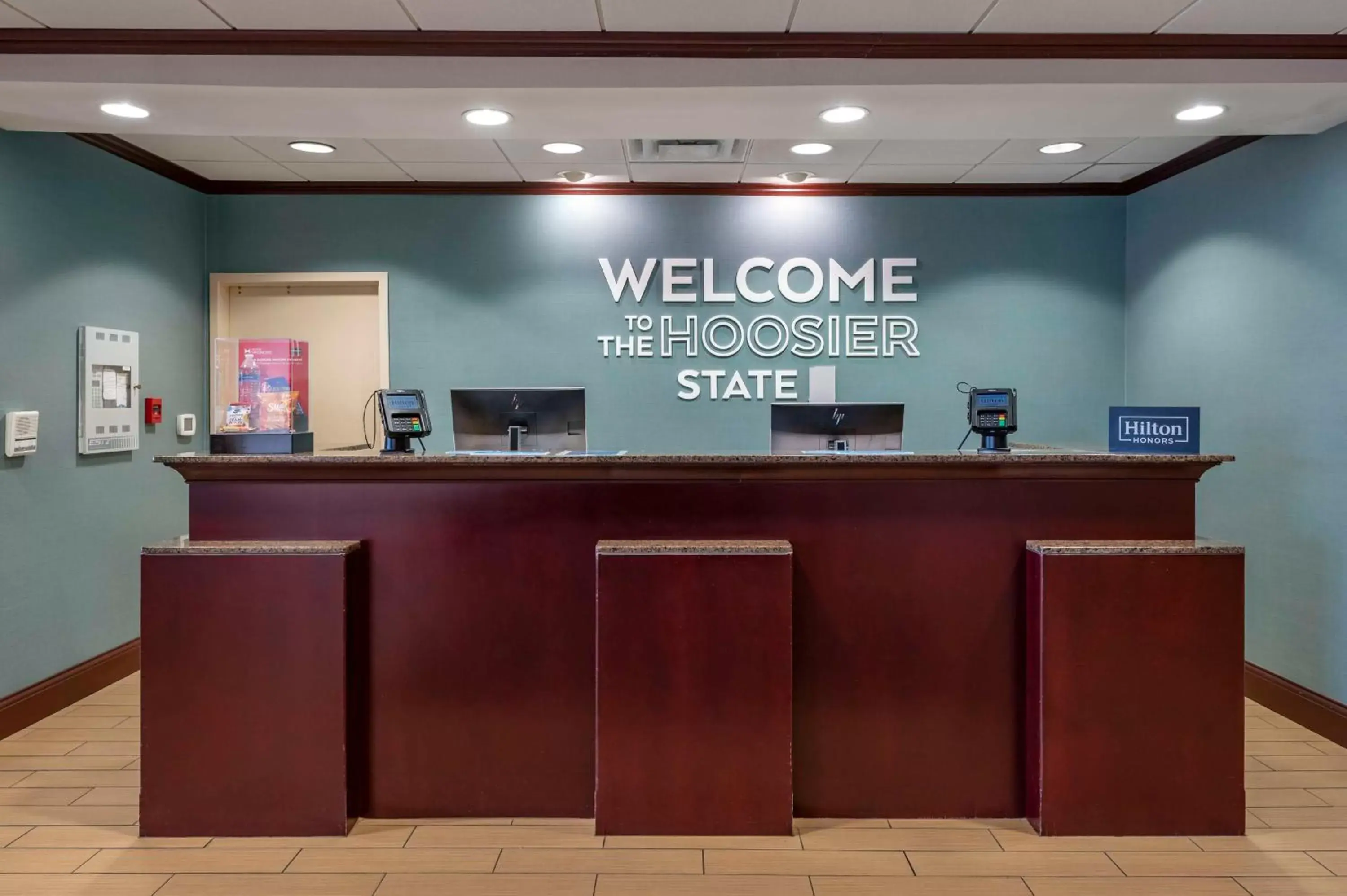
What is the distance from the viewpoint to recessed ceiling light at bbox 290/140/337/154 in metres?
4.25

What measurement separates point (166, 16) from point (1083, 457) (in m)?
3.53

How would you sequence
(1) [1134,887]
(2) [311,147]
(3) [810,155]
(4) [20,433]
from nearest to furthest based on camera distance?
(1) [1134,887], (4) [20,433], (2) [311,147], (3) [810,155]

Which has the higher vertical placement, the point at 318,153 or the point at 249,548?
the point at 318,153

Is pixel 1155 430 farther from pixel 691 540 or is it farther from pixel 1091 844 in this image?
pixel 691 540

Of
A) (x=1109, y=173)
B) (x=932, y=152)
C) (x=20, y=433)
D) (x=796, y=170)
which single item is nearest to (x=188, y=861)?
(x=20, y=433)

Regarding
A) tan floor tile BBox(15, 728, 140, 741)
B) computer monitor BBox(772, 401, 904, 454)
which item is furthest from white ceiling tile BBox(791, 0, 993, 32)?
tan floor tile BBox(15, 728, 140, 741)

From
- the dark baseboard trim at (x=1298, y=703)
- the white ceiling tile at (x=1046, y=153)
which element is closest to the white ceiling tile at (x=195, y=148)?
the white ceiling tile at (x=1046, y=153)

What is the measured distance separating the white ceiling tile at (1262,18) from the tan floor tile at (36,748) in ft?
17.1

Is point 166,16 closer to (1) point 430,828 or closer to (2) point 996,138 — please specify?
(1) point 430,828

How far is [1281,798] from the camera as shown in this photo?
2928 mm

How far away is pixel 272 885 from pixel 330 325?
3.73 metres

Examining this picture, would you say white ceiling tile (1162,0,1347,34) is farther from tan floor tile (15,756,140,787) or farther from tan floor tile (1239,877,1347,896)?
tan floor tile (15,756,140,787)

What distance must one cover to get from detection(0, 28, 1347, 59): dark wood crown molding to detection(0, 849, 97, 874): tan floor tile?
9.22 feet

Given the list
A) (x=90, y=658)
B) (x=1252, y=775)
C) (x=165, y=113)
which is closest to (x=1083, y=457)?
(x=1252, y=775)
